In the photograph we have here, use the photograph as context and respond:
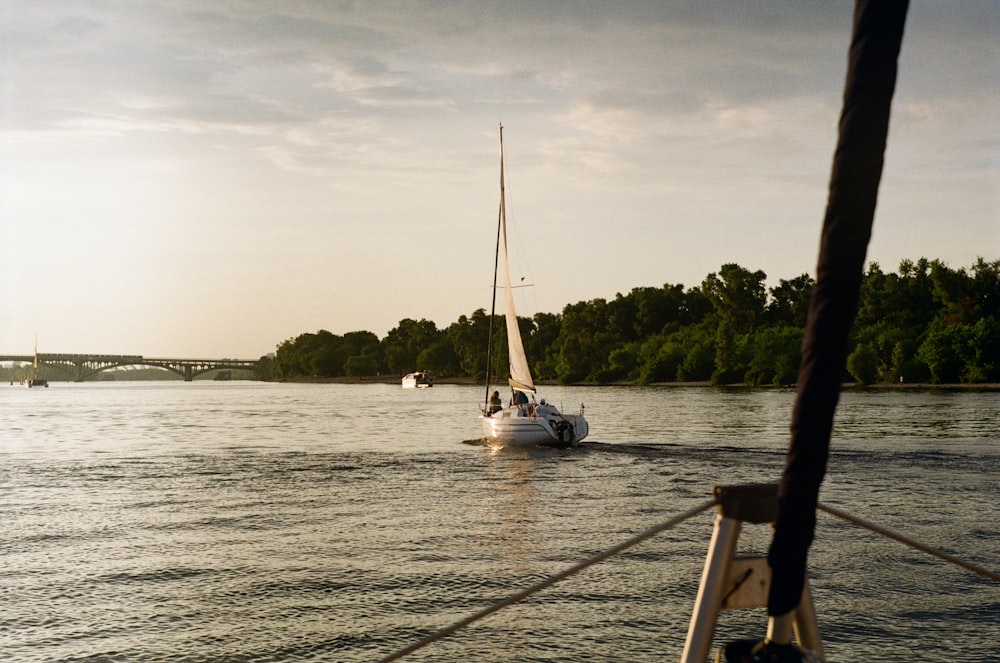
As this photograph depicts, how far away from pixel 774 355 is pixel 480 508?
14585 centimetres

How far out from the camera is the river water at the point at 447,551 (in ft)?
57.0

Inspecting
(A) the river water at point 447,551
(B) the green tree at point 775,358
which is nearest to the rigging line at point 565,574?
(A) the river water at point 447,551

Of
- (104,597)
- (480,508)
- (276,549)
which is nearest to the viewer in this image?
(104,597)

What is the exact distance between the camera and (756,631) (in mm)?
17891

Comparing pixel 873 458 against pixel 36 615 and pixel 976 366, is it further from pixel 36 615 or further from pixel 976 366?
pixel 976 366

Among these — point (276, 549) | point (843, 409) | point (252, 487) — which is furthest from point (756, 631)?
point (843, 409)

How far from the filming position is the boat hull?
52.2 metres

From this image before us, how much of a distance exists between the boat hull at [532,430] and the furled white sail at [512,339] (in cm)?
203

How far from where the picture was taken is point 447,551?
2500 cm

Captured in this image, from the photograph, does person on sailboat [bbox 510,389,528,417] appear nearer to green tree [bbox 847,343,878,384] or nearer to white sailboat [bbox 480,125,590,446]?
white sailboat [bbox 480,125,590,446]

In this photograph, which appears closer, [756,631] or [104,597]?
[756,631]

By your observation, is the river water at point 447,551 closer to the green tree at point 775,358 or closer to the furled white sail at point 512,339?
the furled white sail at point 512,339

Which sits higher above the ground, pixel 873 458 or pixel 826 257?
pixel 826 257

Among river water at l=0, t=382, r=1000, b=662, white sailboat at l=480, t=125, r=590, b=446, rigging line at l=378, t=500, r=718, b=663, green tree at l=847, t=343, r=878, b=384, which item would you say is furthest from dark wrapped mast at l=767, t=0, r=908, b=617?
green tree at l=847, t=343, r=878, b=384
